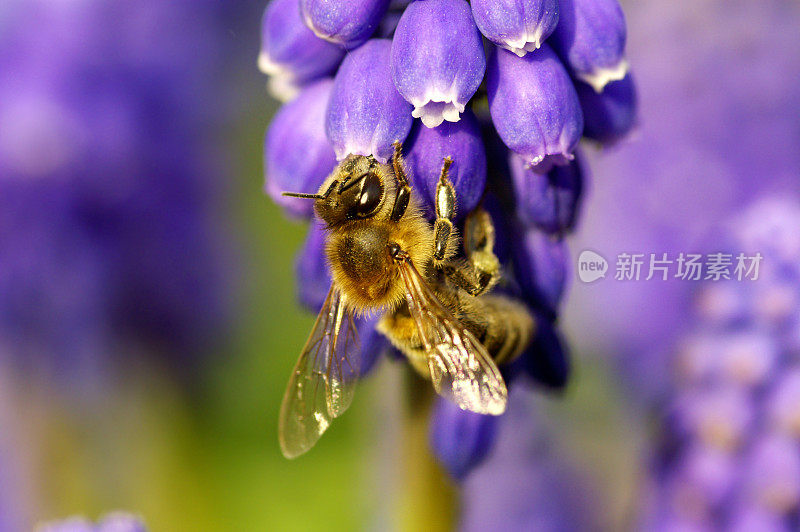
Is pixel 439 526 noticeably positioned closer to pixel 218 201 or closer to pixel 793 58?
pixel 793 58

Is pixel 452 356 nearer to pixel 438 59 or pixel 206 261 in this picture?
pixel 438 59

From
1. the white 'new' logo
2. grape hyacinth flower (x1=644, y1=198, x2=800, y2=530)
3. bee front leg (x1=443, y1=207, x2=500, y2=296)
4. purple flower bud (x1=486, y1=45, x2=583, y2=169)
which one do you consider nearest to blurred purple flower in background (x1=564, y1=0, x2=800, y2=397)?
grape hyacinth flower (x1=644, y1=198, x2=800, y2=530)

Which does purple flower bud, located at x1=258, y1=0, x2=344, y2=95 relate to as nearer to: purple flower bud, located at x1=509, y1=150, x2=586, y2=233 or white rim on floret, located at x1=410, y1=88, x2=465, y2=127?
white rim on floret, located at x1=410, y1=88, x2=465, y2=127

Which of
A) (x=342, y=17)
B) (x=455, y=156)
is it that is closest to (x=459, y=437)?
(x=455, y=156)

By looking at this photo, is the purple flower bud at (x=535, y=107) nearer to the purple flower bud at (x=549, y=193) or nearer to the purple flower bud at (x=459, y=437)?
the purple flower bud at (x=549, y=193)

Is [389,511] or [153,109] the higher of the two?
[153,109]

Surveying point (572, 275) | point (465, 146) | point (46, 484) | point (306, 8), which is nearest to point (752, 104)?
point (572, 275)
